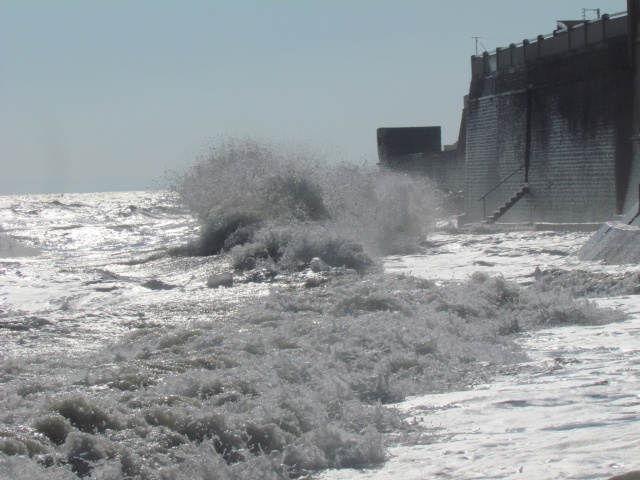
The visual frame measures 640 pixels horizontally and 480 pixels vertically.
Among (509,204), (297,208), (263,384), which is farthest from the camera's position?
(509,204)

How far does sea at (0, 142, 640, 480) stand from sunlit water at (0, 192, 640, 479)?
0.01 meters

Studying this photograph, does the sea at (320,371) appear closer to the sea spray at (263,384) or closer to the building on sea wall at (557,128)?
the sea spray at (263,384)

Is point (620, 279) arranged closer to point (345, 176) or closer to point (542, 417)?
point (542, 417)

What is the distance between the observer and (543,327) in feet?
22.4

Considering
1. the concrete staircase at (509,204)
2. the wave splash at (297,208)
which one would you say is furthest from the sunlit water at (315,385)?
the concrete staircase at (509,204)

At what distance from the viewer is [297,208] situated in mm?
17094

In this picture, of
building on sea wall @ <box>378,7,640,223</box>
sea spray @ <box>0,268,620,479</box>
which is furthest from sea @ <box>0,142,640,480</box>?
building on sea wall @ <box>378,7,640,223</box>

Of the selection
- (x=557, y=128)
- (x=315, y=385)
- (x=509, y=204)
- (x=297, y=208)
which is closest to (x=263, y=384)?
(x=315, y=385)

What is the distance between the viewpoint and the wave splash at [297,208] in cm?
1217

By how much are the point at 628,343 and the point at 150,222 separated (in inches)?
1147

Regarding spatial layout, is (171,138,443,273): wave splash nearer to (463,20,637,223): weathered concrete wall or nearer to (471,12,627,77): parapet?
(463,20,637,223): weathered concrete wall

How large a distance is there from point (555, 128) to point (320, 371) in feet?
58.2

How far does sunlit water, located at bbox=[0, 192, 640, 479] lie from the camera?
3492 millimetres

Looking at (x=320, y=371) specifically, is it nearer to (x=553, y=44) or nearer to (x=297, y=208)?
(x=297, y=208)
